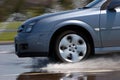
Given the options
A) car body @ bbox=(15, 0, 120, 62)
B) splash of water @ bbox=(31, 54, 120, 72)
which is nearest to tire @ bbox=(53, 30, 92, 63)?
car body @ bbox=(15, 0, 120, 62)

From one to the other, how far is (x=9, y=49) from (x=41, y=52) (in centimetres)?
375

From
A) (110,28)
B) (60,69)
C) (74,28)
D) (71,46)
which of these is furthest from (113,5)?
(60,69)

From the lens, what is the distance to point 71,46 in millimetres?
10484

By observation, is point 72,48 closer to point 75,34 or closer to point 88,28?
point 75,34

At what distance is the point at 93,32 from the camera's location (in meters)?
10.4

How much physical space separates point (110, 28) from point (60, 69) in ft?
4.25

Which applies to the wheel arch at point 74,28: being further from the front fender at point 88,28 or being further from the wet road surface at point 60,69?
the wet road surface at point 60,69

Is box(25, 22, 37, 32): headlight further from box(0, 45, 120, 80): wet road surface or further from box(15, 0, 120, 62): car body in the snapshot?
box(0, 45, 120, 80): wet road surface

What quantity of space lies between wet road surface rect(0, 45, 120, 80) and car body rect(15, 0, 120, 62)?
268 millimetres

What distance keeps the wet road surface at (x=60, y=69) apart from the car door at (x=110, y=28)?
0.46 metres

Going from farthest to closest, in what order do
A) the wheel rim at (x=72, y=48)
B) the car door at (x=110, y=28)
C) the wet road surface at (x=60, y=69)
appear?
the wheel rim at (x=72, y=48) < the car door at (x=110, y=28) < the wet road surface at (x=60, y=69)

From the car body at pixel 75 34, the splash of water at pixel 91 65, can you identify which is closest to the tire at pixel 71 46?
the car body at pixel 75 34

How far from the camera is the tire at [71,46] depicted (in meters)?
10.4

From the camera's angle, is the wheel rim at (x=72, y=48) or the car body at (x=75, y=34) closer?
the car body at (x=75, y=34)
